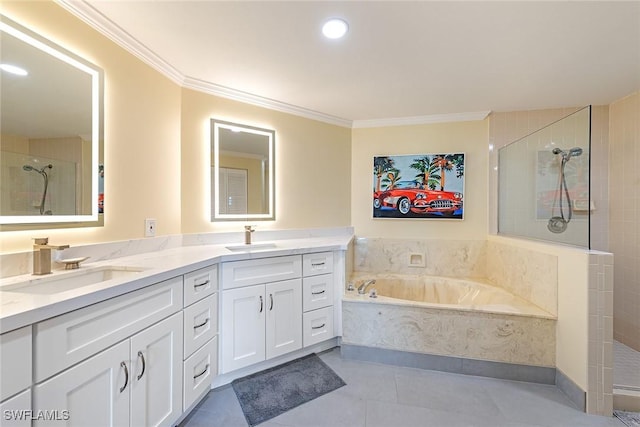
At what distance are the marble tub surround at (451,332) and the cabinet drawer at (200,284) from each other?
1041 mm

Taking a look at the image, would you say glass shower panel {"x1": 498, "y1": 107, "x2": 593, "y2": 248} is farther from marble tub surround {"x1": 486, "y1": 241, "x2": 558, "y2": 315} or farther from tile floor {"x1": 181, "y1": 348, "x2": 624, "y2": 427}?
tile floor {"x1": 181, "y1": 348, "x2": 624, "y2": 427}

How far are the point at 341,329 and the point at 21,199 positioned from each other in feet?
6.84

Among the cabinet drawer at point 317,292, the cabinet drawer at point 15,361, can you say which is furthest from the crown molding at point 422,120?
the cabinet drawer at point 15,361

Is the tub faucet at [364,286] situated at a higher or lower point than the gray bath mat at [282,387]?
higher

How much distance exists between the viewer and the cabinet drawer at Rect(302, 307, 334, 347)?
7.16ft

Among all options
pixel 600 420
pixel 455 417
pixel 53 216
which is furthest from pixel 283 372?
pixel 600 420

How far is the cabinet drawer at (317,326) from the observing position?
2.18 metres

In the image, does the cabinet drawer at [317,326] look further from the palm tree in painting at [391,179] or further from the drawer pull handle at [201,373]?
the palm tree in painting at [391,179]

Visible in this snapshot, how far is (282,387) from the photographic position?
6.10 ft

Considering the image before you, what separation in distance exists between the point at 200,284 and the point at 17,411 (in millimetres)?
878

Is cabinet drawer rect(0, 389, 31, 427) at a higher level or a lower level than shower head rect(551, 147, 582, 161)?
lower

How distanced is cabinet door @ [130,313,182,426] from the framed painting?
2259mm

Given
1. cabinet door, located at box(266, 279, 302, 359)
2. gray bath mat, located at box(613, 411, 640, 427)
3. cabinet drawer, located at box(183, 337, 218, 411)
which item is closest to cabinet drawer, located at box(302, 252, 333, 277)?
cabinet door, located at box(266, 279, 302, 359)

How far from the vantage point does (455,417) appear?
5.26ft
